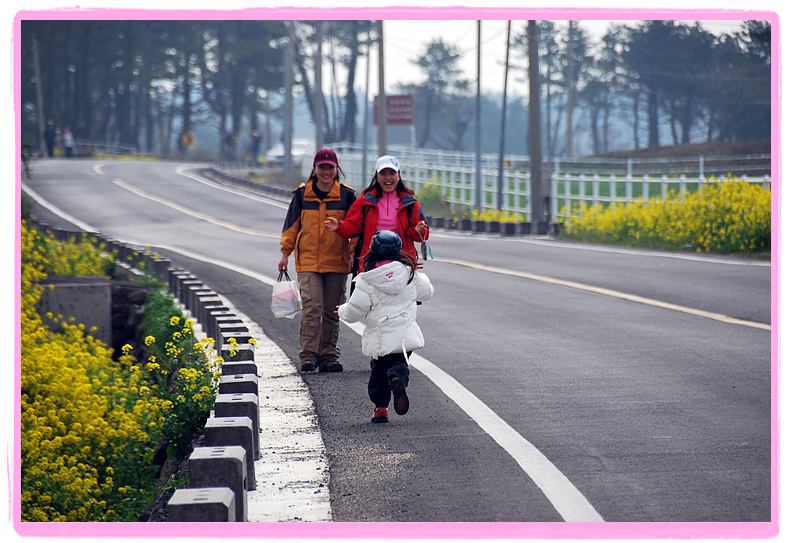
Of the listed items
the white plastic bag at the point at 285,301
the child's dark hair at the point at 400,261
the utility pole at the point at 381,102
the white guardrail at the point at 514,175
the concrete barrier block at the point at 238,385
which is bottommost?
the concrete barrier block at the point at 238,385

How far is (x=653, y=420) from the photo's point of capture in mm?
6082

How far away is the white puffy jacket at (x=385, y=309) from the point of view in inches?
241

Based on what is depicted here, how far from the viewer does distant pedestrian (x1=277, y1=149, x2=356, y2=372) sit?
25.6ft

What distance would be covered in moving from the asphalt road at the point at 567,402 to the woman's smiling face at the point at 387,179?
1462 mm

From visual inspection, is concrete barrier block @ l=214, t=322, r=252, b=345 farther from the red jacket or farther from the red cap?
the red cap

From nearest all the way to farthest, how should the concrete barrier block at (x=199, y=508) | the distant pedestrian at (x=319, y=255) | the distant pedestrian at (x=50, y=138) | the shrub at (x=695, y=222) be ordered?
the concrete barrier block at (x=199, y=508) < the distant pedestrian at (x=319, y=255) < the shrub at (x=695, y=222) < the distant pedestrian at (x=50, y=138)

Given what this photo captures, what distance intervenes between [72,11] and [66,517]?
145 inches

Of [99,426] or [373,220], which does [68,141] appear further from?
[373,220]

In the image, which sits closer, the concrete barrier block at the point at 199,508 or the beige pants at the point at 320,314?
the concrete barrier block at the point at 199,508

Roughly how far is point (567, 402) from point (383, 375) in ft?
4.29

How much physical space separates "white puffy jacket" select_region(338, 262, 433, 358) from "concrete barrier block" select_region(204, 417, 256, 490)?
1355 millimetres

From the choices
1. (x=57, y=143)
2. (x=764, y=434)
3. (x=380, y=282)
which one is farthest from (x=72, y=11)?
(x=57, y=143)

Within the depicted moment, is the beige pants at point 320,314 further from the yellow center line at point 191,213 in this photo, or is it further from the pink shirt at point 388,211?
the yellow center line at point 191,213

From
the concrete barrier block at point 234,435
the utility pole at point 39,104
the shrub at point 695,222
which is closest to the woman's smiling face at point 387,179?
the concrete barrier block at point 234,435
